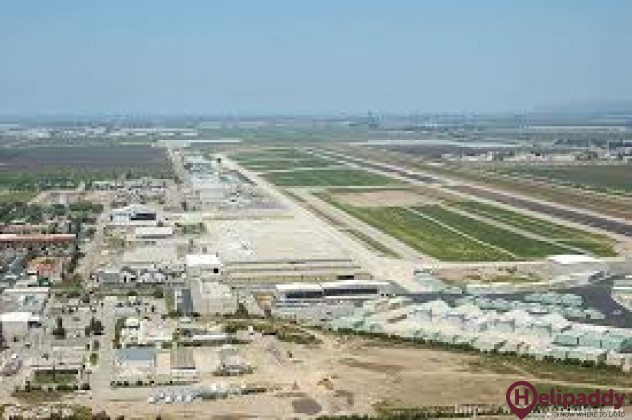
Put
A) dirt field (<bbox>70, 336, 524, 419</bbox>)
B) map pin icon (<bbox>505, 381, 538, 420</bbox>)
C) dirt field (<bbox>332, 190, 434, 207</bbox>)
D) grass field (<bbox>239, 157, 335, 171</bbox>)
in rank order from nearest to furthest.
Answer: map pin icon (<bbox>505, 381, 538, 420</bbox>) → dirt field (<bbox>70, 336, 524, 419</bbox>) → dirt field (<bbox>332, 190, 434, 207</bbox>) → grass field (<bbox>239, 157, 335, 171</bbox>)

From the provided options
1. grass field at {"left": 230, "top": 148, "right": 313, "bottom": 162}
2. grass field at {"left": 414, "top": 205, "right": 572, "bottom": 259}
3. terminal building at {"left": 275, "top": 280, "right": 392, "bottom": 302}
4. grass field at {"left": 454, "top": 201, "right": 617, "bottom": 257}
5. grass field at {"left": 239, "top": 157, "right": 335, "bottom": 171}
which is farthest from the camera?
grass field at {"left": 230, "top": 148, "right": 313, "bottom": 162}

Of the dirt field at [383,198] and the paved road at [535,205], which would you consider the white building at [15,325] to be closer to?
the paved road at [535,205]

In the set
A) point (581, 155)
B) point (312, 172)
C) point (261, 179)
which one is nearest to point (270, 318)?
point (261, 179)

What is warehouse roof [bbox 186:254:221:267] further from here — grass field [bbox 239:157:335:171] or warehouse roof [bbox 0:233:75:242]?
grass field [bbox 239:157:335:171]

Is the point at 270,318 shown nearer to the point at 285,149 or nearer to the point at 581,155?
the point at 581,155

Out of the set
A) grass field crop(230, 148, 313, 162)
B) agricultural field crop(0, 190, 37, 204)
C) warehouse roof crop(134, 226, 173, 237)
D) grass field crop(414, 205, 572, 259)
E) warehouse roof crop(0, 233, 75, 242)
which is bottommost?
grass field crop(414, 205, 572, 259)

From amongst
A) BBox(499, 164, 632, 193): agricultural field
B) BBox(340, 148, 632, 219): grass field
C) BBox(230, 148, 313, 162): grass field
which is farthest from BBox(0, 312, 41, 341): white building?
BBox(230, 148, 313, 162): grass field

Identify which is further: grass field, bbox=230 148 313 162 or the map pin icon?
grass field, bbox=230 148 313 162
